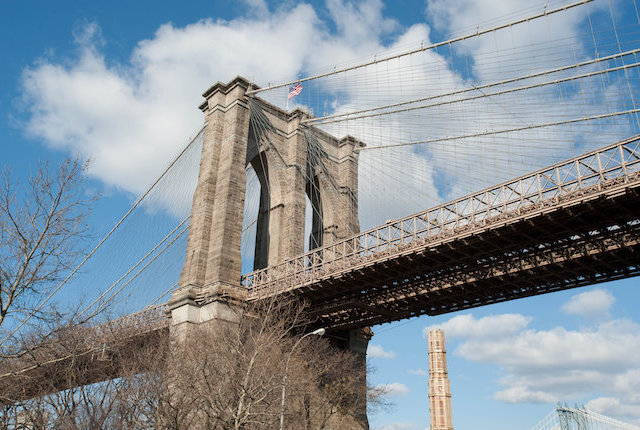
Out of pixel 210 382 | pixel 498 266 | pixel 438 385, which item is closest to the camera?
pixel 210 382

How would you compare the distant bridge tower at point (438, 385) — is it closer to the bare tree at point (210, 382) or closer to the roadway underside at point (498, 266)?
the bare tree at point (210, 382)

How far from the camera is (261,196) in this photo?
1671 inches

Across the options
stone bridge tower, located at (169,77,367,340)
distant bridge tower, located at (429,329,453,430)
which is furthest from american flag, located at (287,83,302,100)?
distant bridge tower, located at (429,329,453,430)

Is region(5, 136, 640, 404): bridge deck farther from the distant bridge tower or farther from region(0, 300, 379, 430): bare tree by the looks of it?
the distant bridge tower

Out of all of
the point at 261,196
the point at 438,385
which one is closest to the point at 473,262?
the point at 261,196

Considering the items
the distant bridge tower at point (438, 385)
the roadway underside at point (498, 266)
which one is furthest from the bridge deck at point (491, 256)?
the distant bridge tower at point (438, 385)

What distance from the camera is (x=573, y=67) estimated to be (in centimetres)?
2805

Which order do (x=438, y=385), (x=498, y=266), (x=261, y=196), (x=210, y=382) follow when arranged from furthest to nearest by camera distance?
(x=438, y=385) < (x=261, y=196) < (x=498, y=266) < (x=210, y=382)

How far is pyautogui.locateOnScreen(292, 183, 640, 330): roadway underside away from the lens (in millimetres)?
21078

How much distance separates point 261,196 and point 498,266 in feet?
69.3

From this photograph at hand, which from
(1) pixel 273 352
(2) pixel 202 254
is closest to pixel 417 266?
(1) pixel 273 352

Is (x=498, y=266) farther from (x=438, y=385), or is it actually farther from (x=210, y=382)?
(x=438, y=385)

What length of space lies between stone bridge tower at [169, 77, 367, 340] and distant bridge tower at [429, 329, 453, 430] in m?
17.1

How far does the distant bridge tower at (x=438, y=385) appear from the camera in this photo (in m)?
50.3
